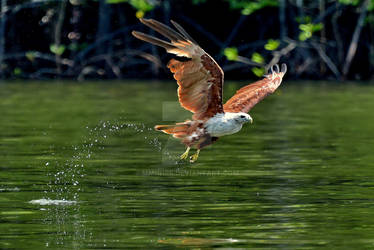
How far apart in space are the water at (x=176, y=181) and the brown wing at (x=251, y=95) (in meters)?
0.76

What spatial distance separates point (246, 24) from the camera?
105 ft

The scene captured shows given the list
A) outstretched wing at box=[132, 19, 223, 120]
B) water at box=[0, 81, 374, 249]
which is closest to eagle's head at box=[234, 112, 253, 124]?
outstretched wing at box=[132, 19, 223, 120]

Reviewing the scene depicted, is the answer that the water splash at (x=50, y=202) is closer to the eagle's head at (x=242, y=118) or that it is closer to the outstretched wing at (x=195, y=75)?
the outstretched wing at (x=195, y=75)

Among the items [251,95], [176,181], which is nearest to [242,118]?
[251,95]

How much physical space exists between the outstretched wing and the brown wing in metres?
0.47

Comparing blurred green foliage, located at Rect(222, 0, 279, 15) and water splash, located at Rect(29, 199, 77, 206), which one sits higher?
water splash, located at Rect(29, 199, 77, 206)

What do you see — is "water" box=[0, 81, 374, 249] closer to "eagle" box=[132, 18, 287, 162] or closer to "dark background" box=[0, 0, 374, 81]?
"eagle" box=[132, 18, 287, 162]

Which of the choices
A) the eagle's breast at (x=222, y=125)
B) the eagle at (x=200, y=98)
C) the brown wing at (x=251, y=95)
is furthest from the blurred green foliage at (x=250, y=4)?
the eagle's breast at (x=222, y=125)

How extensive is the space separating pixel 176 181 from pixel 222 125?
1.42 m

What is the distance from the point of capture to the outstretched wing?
31.5 feet

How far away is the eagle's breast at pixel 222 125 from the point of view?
A: 1012 cm

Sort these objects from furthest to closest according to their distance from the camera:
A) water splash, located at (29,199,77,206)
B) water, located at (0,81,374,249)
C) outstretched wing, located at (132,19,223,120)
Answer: water splash, located at (29,199,77,206) < outstretched wing, located at (132,19,223,120) < water, located at (0,81,374,249)

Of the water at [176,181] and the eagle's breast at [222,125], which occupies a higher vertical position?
the eagle's breast at [222,125]

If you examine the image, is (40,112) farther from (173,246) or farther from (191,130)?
Result: (173,246)
